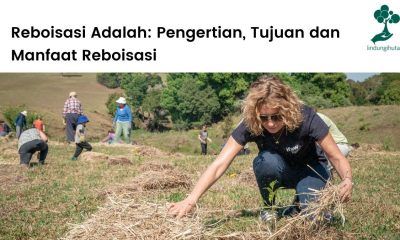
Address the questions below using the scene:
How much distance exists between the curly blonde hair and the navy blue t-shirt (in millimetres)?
186

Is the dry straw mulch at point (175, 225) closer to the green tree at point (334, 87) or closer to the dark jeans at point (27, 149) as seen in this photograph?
the dark jeans at point (27, 149)

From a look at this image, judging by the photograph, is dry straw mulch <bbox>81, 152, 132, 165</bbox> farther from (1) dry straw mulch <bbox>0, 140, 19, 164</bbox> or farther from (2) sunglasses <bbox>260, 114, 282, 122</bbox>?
(2) sunglasses <bbox>260, 114, 282, 122</bbox>

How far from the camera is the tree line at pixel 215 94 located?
65188 millimetres

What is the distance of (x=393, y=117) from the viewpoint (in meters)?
38.7

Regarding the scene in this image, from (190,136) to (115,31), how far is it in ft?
120

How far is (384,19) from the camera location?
811 inches

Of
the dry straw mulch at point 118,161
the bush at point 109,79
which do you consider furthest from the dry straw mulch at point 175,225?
the bush at point 109,79

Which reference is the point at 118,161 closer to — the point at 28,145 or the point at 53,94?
the point at 28,145

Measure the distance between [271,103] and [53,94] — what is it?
232ft

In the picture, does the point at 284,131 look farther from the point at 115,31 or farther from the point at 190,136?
the point at 190,136

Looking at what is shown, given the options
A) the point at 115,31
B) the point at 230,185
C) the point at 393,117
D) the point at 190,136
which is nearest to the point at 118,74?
the point at 190,136

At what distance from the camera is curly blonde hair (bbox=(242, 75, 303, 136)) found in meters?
4.32

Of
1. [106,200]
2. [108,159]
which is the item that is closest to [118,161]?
[108,159]

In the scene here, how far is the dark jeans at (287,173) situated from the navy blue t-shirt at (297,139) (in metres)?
0.06
